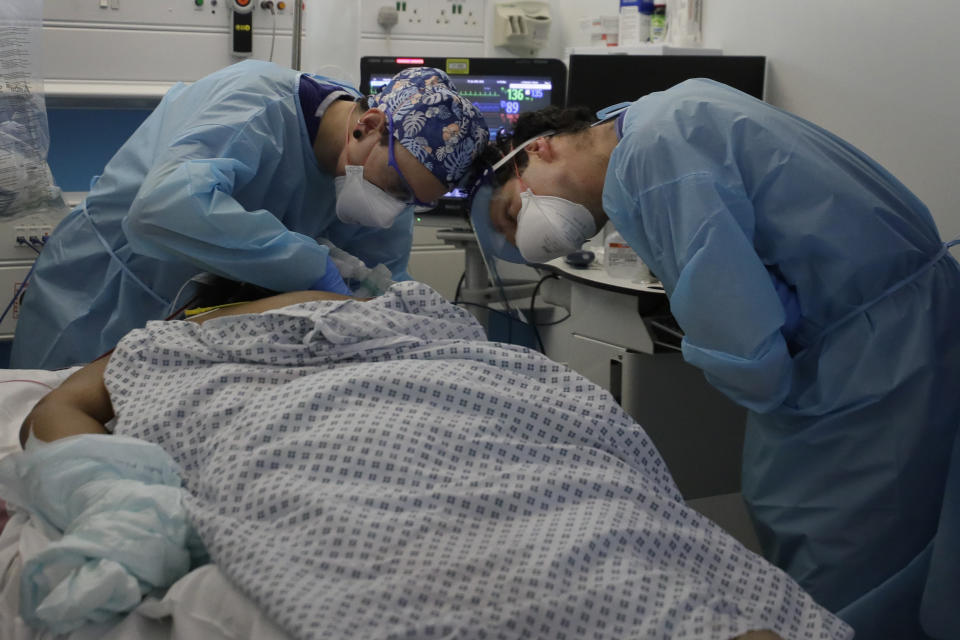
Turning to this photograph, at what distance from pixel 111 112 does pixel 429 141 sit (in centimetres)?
210

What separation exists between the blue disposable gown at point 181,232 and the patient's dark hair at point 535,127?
0.41 meters

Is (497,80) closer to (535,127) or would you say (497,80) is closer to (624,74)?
(624,74)

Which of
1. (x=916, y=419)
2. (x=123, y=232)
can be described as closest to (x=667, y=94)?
(x=916, y=419)

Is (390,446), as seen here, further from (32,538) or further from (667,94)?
(667,94)

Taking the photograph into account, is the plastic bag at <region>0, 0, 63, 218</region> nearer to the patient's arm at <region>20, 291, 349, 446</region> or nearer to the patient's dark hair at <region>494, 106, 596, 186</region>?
the patient's arm at <region>20, 291, 349, 446</region>

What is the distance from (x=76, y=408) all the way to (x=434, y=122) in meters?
0.82

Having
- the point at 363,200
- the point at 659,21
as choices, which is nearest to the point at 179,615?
the point at 363,200

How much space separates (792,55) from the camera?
2748 mm

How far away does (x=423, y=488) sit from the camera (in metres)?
1.10

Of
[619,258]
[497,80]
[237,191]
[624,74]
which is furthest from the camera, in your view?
[497,80]

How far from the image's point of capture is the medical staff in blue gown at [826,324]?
147 centimetres

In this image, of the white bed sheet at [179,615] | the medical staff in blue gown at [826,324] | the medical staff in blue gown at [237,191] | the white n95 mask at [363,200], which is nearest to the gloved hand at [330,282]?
the medical staff in blue gown at [237,191]

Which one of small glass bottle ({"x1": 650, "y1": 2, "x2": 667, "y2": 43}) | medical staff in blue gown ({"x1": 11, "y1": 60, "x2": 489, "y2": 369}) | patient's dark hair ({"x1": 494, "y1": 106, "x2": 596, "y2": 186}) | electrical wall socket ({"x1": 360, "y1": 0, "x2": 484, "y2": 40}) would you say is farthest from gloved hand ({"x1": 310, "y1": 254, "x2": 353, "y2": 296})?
electrical wall socket ({"x1": 360, "y1": 0, "x2": 484, "y2": 40})

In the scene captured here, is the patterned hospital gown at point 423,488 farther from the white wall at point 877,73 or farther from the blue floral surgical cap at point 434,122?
the white wall at point 877,73
